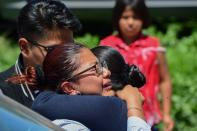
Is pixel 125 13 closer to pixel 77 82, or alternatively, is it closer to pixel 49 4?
pixel 49 4

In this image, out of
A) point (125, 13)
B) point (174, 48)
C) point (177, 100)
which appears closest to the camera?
point (125, 13)

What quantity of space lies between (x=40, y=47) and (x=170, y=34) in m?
4.91

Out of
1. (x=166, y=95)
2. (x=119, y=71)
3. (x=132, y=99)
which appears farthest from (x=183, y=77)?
(x=132, y=99)

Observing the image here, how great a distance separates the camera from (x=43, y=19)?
348 centimetres

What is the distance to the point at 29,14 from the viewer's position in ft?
11.6

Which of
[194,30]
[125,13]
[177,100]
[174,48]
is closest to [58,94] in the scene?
[125,13]

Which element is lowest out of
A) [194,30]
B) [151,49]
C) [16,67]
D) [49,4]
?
[194,30]

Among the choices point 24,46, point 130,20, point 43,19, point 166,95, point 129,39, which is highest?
point 43,19

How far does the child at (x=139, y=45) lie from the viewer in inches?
207

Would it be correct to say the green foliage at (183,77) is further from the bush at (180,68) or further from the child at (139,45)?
the child at (139,45)

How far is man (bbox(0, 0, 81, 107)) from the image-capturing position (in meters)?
3.40

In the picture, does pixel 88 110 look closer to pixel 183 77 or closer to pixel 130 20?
pixel 130 20

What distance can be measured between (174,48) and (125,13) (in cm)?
244

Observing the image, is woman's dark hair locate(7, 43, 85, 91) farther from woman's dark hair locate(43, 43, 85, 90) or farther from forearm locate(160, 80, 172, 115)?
forearm locate(160, 80, 172, 115)
